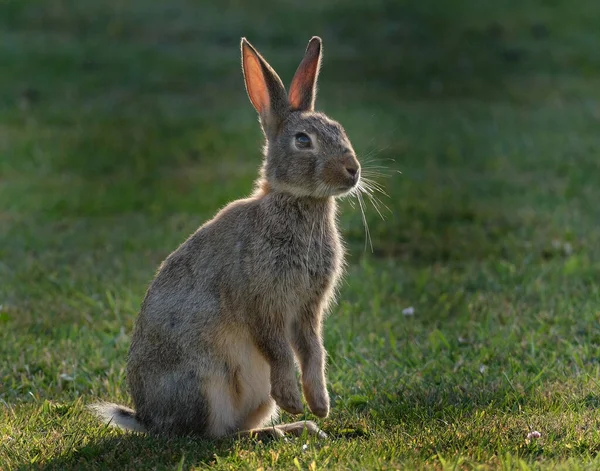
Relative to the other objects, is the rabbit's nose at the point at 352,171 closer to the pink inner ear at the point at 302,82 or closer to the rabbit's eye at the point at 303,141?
the rabbit's eye at the point at 303,141

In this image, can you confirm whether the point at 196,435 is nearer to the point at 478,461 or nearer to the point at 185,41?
the point at 478,461

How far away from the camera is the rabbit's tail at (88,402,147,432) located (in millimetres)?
4543

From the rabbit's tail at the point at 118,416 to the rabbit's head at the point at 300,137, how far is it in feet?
4.12

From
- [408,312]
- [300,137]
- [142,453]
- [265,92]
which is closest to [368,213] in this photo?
[408,312]

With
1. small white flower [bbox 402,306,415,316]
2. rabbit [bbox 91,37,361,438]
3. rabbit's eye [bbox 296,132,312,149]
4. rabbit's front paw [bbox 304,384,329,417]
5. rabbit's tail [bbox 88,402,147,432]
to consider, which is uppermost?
rabbit's eye [bbox 296,132,312,149]

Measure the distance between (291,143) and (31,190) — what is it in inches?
230

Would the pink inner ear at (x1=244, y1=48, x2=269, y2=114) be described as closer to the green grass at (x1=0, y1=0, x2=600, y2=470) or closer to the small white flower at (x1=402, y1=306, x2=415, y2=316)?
the green grass at (x1=0, y1=0, x2=600, y2=470)

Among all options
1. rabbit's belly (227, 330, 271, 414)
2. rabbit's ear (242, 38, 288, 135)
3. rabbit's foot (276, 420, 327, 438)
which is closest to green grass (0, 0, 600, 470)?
rabbit's foot (276, 420, 327, 438)

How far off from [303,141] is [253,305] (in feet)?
2.60

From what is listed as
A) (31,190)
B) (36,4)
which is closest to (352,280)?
(31,190)

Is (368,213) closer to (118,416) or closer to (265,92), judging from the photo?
(265,92)

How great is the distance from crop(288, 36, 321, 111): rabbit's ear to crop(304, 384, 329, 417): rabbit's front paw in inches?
53.6

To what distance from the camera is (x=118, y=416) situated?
15.0 feet

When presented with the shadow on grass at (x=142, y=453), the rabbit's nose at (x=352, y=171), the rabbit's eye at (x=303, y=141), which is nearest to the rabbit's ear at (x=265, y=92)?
the rabbit's eye at (x=303, y=141)
